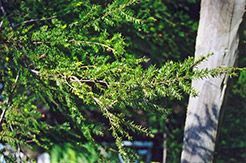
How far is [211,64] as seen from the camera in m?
1.91

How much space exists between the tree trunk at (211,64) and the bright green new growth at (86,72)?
1.71 ft

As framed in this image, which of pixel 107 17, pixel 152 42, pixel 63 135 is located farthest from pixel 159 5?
pixel 63 135

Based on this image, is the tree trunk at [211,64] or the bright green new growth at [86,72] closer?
the bright green new growth at [86,72]

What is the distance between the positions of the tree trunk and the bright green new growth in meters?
0.52

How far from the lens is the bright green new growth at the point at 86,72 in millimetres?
1288

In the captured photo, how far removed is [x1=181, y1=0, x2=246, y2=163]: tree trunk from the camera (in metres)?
1.90

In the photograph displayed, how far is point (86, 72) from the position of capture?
1.40 meters

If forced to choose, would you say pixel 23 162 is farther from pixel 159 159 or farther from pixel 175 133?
pixel 159 159

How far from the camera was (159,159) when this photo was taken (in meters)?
4.31

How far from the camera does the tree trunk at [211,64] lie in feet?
6.24

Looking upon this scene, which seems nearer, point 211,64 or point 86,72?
point 86,72

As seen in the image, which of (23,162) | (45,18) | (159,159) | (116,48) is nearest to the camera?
(116,48)

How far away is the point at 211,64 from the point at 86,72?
1002 millimetres

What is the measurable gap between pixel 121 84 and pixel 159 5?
1.66 m
